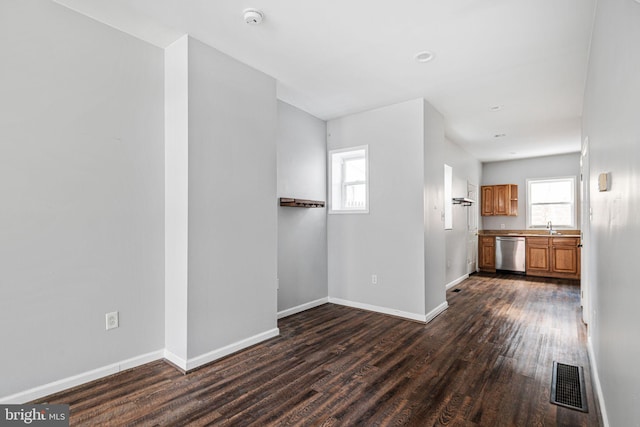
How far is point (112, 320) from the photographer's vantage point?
2551 mm

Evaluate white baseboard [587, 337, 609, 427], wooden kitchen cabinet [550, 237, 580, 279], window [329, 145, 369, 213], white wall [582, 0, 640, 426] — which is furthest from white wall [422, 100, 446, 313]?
wooden kitchen cabinet [550, 237, 580, 279]

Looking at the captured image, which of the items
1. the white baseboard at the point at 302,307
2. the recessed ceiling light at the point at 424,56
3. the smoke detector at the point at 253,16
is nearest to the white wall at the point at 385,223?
the white baseboard at the point at 302,307

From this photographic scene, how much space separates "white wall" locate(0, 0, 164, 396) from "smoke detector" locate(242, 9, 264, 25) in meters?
0.99

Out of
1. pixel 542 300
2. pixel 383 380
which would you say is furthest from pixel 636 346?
pixel 542 300

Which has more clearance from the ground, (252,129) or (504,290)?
(252,129)

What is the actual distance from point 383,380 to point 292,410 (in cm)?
79

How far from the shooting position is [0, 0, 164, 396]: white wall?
211 centimetres

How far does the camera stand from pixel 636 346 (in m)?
1.17

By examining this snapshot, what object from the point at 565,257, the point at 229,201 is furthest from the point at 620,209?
the point at 565,257

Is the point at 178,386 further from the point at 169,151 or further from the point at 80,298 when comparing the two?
the point at 169,151

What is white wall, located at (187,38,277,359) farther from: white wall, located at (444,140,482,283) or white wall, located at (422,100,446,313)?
white wall, located at (444,140,482,283)

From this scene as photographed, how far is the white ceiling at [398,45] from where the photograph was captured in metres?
2.34

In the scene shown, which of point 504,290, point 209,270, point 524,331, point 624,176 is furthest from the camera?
point 504,290

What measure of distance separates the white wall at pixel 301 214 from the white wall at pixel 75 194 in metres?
1.57
